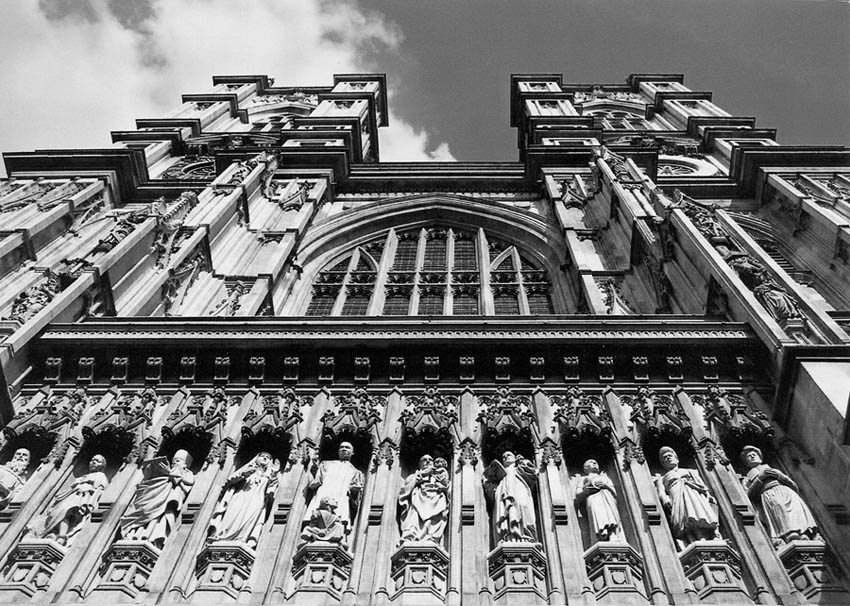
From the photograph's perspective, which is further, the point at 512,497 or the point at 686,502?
the point at 512,497

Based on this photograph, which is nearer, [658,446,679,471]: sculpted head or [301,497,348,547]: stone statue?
[301,497,348,547]: stone statue

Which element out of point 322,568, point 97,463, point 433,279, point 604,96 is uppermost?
point 604,96

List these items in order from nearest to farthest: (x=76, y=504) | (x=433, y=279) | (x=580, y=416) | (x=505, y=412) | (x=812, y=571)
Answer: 1. (x=812, y=571)
2. (x=76, y=504)
3. (x=580, y=416)
4. (x=505, y=412)
5. (x=433, y=279)

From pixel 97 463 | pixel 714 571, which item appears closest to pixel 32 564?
pixel 97 463

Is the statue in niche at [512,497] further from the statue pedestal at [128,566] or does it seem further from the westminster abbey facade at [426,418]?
the statue pedestal at [128,566]

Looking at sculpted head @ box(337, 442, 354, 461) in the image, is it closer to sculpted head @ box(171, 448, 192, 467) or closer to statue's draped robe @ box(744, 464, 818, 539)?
sculpted head @ box(171, 448, 192, 467)

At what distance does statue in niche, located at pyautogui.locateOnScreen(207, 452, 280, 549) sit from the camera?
8.40 m

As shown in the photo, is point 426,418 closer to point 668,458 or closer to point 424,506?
point 424,506

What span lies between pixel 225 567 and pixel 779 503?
6.02 meters

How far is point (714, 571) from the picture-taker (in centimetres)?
771

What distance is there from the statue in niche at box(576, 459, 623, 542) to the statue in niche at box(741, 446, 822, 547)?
1.60 meters

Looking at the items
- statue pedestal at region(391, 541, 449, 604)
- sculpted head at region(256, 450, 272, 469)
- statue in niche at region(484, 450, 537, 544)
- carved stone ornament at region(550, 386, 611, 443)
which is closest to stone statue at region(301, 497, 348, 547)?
statue pedestal at region(391, 541, 449, 604)

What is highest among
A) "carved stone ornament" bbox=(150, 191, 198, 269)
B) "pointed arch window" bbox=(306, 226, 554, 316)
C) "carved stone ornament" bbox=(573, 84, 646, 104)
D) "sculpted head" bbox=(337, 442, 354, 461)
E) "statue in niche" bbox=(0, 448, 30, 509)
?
"carved stone ornament" bbox=(573, 84, 646, 104)

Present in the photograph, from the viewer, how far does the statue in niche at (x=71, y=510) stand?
8.54 m
